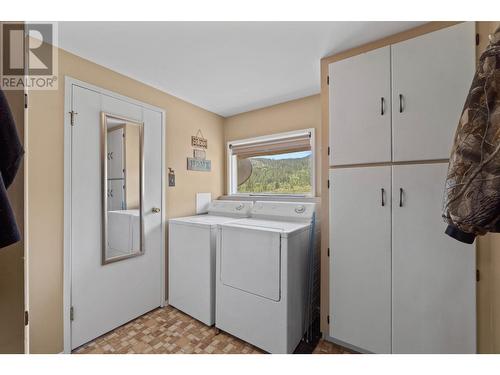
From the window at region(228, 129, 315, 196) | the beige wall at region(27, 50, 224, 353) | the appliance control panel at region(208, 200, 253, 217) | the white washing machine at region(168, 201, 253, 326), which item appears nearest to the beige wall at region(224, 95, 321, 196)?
the window at region(228, 129, 315, 196)

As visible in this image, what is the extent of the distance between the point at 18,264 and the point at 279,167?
2432mm

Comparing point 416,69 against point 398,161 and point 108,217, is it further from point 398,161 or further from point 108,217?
point 108,217

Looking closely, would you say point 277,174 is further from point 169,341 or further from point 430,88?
point 169,341

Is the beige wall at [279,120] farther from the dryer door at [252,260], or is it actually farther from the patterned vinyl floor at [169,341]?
the patterned vinyl floor at [169,341]

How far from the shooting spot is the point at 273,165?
2881 millimetres

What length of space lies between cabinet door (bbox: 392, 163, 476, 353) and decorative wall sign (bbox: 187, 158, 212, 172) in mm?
2103

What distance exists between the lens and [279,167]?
9.31ft

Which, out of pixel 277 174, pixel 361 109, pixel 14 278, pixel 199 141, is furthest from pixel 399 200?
pixel 199 141

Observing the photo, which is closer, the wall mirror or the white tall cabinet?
the white tall cabinet

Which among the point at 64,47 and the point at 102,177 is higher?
the point at 64,47

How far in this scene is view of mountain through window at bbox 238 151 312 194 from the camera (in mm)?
2639

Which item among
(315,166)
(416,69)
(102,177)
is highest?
(416,69)

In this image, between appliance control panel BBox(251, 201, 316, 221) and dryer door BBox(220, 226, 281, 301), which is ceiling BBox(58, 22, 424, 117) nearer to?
appliance control panel BBox(251, 201, 316, 221)
